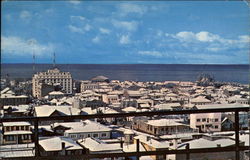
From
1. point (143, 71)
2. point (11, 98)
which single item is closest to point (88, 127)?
point (11, 98)

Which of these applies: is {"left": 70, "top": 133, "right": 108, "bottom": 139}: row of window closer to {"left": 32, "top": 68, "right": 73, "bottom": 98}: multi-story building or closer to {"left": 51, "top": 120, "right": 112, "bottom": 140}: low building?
{"left": 51, "top": 120, "right": 112, "bottom": 140}: low building

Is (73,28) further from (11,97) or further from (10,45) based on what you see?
(11,97)

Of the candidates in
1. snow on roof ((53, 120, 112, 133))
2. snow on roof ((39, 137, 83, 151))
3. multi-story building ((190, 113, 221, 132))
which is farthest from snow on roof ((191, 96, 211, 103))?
snow on roof ((39, 137, 83, 151))

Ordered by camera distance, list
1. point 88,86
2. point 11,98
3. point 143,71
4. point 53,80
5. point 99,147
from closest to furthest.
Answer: point 99,147 < point 11,98 < point 53,80 < point 88,86 < point 143,71

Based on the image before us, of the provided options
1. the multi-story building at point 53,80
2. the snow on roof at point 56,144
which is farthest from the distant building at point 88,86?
the snow on roof at point 56,144

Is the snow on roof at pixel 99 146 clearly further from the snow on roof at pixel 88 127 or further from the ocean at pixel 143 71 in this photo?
the ocean at pixel 143 71

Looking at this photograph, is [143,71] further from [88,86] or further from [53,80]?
[53,80]
